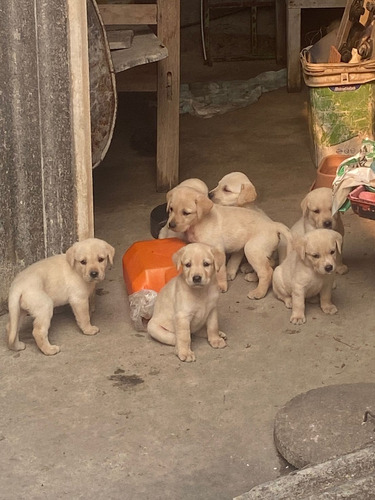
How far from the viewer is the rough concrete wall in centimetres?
517

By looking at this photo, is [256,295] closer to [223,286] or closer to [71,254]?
[223,286]

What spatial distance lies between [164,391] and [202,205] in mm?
1323

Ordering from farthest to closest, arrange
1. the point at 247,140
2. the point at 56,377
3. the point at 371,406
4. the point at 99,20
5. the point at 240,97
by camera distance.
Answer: the point at 240,97, the point at 247,140, the point at 99,20, the point at 56,377, the point at 371,406

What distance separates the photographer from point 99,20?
6.00m

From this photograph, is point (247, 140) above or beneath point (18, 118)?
beneath

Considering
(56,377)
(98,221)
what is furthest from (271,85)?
(56,377)

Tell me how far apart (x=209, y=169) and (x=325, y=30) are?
341 centimetres

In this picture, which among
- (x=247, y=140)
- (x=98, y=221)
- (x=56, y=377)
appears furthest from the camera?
(x=247, y=140)

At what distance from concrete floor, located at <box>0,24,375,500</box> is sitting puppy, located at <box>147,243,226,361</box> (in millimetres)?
71

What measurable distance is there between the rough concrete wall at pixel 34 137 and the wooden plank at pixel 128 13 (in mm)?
1888

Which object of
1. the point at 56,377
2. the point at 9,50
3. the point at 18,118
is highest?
the point at 9,50

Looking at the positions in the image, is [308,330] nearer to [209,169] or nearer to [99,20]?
[99,20]

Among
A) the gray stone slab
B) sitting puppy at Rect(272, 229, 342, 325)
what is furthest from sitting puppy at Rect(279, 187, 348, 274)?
the gray stone slab

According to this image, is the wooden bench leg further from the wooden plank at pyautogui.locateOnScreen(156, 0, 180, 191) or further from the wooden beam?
the wooden beam
